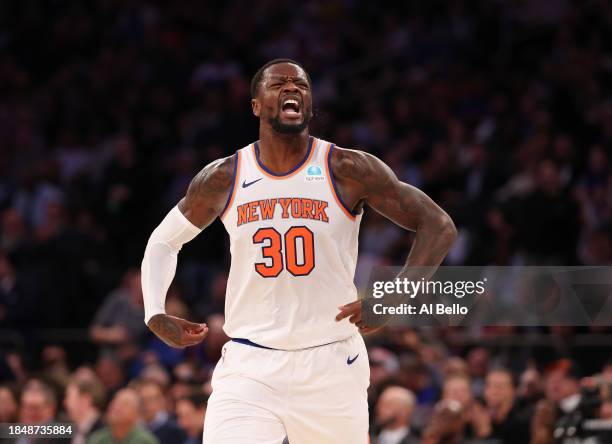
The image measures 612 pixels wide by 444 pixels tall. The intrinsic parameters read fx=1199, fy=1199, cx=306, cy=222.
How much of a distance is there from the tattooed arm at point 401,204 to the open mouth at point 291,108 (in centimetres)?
30

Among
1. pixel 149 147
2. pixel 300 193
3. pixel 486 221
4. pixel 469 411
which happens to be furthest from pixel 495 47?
pixel 300 193

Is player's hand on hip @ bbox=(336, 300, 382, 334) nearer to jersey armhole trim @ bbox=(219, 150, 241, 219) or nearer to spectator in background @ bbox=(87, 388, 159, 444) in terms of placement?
jersey armhole trim @ bbox=(219, 150, 241, 219)

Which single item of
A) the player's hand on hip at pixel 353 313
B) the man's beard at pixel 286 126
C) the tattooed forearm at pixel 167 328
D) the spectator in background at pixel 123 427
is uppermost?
the man's beard at pixel 286 126

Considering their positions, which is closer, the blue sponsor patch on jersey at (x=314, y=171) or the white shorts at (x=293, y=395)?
the white shorts at (x=293, y=395)

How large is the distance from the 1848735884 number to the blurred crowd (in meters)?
0.43

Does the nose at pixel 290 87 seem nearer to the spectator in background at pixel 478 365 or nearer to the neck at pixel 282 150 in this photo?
the neck at pixel 282 150

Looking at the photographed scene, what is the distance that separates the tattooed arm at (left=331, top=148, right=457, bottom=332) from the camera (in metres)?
5.97

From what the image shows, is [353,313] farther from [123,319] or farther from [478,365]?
[123,319]

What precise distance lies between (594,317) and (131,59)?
10305 millimetres

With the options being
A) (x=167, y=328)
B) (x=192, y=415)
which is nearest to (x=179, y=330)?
(x=167, y=328)

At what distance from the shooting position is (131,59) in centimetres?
1630

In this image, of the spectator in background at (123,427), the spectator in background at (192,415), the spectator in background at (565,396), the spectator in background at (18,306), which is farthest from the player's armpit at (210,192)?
the spectator in background at (18,306)

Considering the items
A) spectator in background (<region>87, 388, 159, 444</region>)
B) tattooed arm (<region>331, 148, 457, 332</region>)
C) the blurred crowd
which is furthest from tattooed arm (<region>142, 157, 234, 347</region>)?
the blurred crowd

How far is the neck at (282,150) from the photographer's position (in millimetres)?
6176
